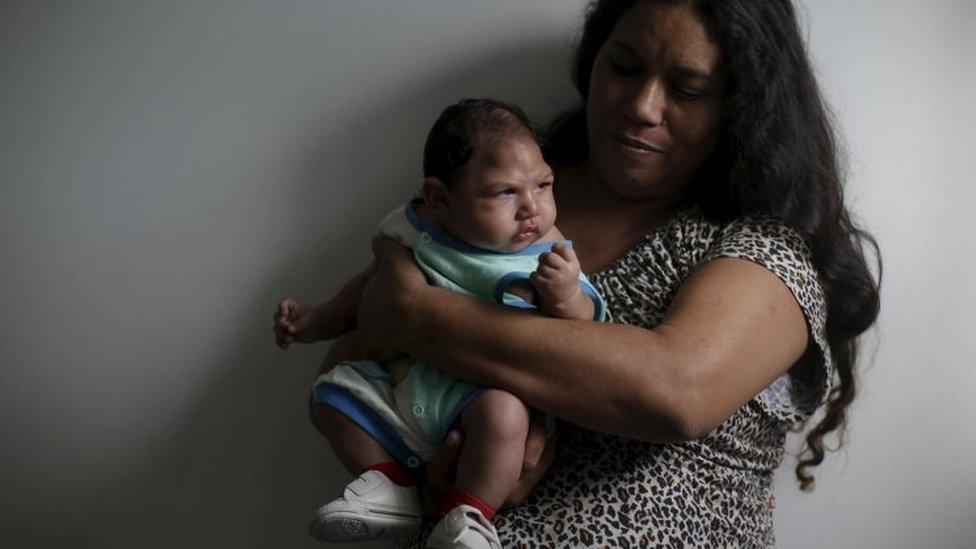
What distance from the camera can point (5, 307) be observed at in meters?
2.15

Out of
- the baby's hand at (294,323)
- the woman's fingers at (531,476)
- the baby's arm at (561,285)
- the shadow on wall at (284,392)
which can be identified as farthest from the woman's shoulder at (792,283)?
the baby's hand at (294,323)

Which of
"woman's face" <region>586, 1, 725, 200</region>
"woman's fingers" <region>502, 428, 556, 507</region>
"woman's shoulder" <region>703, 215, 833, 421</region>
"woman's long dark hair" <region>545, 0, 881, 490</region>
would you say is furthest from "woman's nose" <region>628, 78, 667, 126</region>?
"woman's fingers" <region>502, 428, 556, 507</region>

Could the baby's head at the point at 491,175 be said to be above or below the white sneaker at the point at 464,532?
above

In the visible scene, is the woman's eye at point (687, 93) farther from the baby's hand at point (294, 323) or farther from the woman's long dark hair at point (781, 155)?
the baby's hand at point (294, 323)

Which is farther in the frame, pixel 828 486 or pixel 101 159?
pixel 101 159

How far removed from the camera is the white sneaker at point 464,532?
136 centimetres

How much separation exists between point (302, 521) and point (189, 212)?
720mm

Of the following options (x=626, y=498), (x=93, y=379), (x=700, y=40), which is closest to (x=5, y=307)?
(x=93, y=379)

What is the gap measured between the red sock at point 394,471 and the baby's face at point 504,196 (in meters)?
0.39

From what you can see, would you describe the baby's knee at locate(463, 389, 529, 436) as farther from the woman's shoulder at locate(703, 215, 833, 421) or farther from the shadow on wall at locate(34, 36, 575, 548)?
the shadow on wall at locate(34, 36, 575, 548)

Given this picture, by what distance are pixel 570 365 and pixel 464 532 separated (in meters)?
0.29

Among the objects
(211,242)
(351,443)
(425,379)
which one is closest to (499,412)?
(425,379)

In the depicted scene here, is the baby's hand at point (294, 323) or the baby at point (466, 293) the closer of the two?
the baby at point (466, 293)

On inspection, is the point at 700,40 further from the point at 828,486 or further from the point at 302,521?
the point at 302,521
